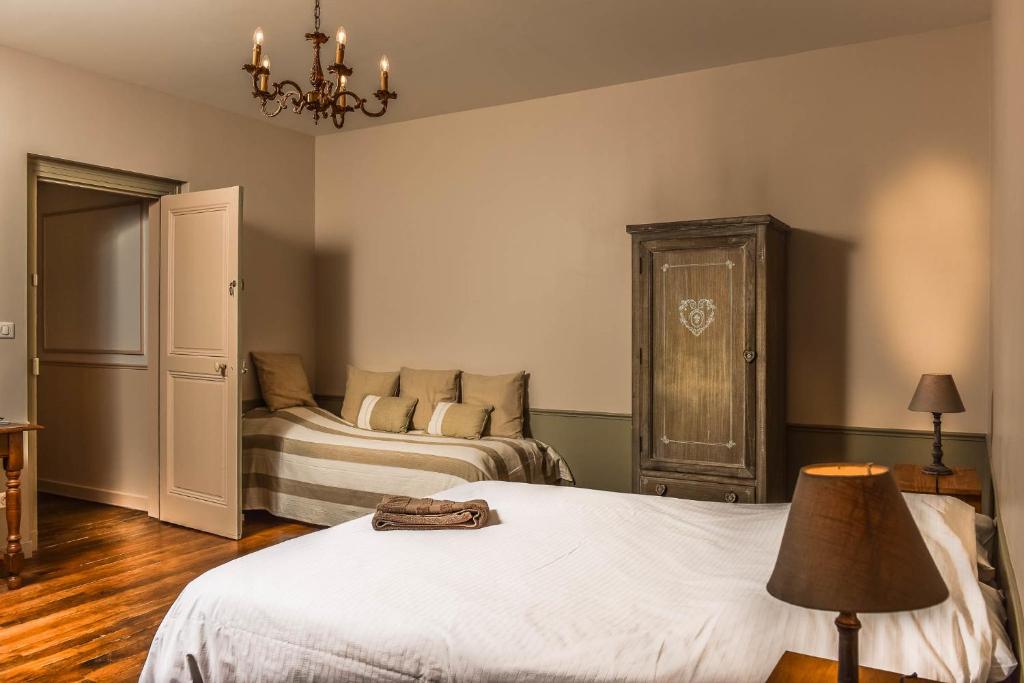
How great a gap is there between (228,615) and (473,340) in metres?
3.51

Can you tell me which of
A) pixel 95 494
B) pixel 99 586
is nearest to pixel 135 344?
pixel 95 494

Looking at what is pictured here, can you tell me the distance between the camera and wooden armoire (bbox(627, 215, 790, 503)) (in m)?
3.86

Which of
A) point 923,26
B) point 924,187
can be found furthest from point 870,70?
point 924,187

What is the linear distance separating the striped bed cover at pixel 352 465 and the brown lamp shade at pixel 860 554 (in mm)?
3332

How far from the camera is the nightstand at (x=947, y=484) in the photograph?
3.25 meters

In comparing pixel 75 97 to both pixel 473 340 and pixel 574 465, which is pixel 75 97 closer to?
pixel 473 340

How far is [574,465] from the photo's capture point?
5.05 meters

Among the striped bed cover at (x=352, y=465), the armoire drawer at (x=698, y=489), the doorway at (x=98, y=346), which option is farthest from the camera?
the doorway at (x=98, y=346)

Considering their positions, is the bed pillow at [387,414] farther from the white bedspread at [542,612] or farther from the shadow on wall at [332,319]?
the white bedspread at [542,612]

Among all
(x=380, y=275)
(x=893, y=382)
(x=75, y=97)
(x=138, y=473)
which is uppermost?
(x=75, y=97)

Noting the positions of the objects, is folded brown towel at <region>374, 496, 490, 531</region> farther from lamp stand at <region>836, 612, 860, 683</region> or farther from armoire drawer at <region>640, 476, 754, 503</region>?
armoire drawer at <region>640, 476, 754, 503</region>

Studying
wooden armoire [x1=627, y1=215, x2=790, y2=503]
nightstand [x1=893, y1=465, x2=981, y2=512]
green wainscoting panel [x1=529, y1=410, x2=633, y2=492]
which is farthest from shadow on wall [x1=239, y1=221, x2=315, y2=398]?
nightstand [x1=893, y1=465, x2=981, y2=512]

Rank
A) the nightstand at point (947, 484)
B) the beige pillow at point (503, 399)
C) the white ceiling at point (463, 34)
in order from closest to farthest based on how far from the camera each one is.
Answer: the nightstand at point (947, 484)
the white ceiling at point (463, 34)
the beige pillow at point (503, 399)

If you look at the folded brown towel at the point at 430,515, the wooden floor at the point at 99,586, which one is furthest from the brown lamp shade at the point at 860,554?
the wooden floor at the point at 99,586
